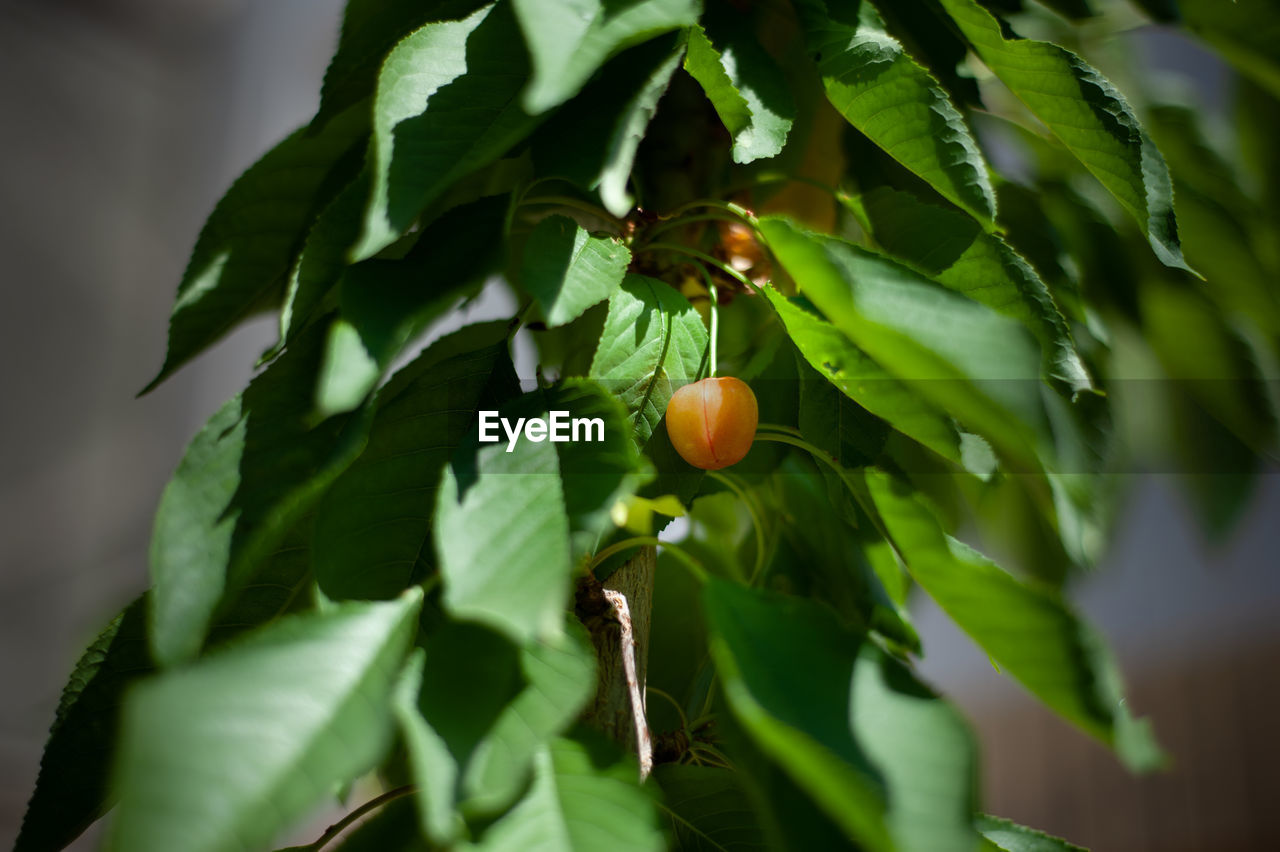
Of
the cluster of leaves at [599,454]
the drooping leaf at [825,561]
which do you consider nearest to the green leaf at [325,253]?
the cluster of leaves at [599,454]

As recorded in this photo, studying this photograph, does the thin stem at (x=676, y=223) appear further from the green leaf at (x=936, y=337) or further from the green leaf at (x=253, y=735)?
the green leaf at (x=253, y=735)

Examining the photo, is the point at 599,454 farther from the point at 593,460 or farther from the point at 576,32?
the point at 576,32

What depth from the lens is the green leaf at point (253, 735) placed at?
0.63 feet

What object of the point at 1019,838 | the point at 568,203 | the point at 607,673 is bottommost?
the point at 1019,838

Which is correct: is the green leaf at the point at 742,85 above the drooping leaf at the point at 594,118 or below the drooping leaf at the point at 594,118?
below

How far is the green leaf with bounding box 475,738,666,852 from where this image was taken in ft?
0.77

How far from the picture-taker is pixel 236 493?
0.94 ft

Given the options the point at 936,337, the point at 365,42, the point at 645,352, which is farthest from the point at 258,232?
the point at 936,337

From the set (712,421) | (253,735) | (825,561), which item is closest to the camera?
(253,735)

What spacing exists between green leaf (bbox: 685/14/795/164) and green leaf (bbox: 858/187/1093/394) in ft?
0.21

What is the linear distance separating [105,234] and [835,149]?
1741 millimetres

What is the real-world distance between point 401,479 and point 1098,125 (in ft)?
0.95

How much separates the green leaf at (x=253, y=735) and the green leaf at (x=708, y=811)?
0.13 metres

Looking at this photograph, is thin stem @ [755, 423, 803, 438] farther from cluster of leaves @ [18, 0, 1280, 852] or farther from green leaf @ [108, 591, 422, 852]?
green leaf @ [108, 591, 422, 852]
